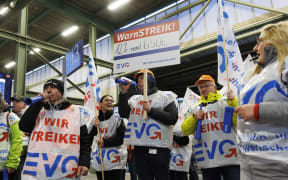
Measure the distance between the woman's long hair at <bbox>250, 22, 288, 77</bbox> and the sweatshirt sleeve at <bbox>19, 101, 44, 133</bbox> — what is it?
77.8 inches

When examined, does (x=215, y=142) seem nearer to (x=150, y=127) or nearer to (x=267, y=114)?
(x=150, y=127)

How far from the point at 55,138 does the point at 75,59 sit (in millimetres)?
3991

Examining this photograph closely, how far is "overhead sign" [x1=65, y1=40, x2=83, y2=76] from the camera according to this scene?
5.80 m

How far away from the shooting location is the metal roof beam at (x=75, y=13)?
31.2 feet

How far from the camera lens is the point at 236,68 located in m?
3.16

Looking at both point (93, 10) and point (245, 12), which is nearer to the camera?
point (245, 12)

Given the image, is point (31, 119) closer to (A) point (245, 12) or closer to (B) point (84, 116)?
(B) point (84, 116)

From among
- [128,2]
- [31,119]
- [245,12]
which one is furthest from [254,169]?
[128,2]

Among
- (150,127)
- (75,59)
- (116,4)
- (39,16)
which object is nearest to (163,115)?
(150,127)

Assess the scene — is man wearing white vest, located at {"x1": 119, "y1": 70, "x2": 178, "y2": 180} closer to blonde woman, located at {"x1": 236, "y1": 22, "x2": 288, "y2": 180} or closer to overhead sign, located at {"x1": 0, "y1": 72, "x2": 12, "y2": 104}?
blonde woman, located at {"x1": 236, "y1": 22, "x2": 288, "y2": 180}

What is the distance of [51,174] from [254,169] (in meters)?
1.63

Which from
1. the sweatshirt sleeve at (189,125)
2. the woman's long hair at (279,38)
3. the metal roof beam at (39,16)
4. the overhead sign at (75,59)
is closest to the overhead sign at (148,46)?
the sweatshirt sleeve at (189,125)

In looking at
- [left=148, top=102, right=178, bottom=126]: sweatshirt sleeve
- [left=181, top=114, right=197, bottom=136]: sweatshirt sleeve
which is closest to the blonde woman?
[left=148, top=102, right=178, bottom=126]: sweatshirt sleeve

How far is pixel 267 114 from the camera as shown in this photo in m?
1.39
